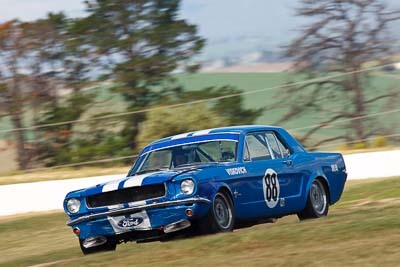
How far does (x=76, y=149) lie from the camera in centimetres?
2531

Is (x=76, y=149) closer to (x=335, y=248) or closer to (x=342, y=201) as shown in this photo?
(x=342, y=201)

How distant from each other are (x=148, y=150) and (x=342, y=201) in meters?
5.32

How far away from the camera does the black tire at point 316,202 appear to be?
13.4 m

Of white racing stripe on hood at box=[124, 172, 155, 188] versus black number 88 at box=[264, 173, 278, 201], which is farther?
black number 88 at box=[264, 173, 278, 201]

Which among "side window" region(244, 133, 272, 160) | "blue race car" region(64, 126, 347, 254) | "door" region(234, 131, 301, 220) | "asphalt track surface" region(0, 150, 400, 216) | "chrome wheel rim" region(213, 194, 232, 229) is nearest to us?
"blue race car" region(64, 126, 347, 254)

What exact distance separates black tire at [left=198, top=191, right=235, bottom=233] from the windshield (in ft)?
2.37

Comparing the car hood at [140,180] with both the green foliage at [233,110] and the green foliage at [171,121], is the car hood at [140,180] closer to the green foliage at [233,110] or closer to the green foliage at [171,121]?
the green foliage at [171,121]

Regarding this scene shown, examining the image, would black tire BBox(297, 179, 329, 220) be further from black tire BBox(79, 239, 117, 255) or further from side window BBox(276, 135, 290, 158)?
black tire BBox(79, 239, 117, 255)

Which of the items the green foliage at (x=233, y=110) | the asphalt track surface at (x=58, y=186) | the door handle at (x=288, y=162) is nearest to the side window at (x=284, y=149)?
the door handle at (x=288, y=162)

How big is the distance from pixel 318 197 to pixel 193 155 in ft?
6.97

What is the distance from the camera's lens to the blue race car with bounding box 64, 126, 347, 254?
11.3 metres

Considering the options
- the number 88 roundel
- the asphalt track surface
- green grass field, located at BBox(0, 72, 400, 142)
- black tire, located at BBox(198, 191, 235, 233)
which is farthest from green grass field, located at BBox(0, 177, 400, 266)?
green grass field, located at BBox(0, 72, 400, 142)

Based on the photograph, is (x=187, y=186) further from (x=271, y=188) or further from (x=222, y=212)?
(x=271, y=188)

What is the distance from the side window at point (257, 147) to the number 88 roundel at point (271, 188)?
9.4 inches
